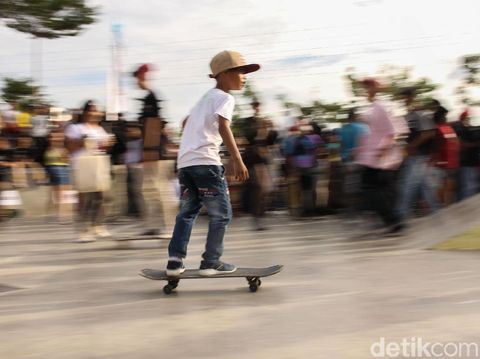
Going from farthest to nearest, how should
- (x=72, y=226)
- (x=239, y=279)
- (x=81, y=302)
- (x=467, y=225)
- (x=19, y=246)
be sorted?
(x=72, y=226)
(x=19, y=246)
(x=467, y=225)
(x=239, y=279)
(x=81, y=302)

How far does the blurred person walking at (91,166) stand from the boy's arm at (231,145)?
3.85 metres

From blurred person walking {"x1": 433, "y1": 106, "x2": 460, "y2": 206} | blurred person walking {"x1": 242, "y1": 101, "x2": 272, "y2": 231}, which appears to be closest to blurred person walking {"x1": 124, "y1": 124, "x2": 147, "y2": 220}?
blurred person walking {"x1": 242, "y1": 101, "x2": 272, "y2": 231}

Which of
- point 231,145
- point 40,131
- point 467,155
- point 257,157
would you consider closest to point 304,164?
point 257,157

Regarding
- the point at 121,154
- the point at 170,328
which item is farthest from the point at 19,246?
the point at 170,328

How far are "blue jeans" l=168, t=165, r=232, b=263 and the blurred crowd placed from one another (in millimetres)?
594

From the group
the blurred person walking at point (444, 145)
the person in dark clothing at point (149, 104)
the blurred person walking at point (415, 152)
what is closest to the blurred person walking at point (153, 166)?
the person in dark clothing at point (149, 104)

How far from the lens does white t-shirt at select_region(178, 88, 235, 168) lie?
211 inches

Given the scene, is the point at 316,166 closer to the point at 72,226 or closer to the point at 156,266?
the point at 72,226

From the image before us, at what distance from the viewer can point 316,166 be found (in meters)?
12.0

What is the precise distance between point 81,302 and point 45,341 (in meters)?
1.06

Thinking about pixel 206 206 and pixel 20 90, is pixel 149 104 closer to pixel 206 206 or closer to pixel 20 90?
pixel 206 206

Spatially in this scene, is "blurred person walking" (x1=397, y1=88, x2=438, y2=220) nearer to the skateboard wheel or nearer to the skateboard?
the skateboard

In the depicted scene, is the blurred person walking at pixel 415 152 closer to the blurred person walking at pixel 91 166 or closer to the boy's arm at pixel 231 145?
the blurred person walking at pixel 91 166

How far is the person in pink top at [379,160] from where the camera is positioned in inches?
334
